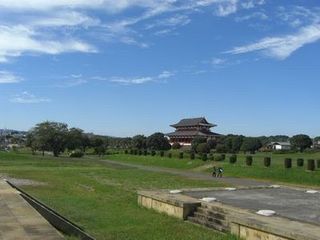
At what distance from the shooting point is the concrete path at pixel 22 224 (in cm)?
834

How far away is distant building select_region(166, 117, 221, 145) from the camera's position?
8338cm

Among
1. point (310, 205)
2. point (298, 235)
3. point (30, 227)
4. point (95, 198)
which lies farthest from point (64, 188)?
point (298, 235)

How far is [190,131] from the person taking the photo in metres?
87.0

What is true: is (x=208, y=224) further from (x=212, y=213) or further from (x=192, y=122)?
(x=192, y=122)

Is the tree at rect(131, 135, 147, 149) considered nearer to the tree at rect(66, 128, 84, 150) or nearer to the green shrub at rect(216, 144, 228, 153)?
the tree at rect(66, 128, 84, 150)

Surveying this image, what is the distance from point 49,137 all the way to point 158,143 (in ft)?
57.7

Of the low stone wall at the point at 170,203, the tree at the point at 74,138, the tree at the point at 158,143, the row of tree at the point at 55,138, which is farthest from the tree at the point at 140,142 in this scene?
the low stone wall at the point at 170,203

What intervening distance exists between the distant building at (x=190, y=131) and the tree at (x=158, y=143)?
277cm

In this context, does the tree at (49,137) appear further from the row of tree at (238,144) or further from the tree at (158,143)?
the row of tree at (238,144)

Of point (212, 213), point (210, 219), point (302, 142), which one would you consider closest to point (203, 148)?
point (302, 142)

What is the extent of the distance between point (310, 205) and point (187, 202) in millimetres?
3231

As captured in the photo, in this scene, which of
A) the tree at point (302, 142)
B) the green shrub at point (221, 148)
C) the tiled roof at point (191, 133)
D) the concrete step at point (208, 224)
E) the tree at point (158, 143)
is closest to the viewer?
the concrete step at point (208, 224)

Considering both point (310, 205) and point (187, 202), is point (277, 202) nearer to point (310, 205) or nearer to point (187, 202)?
point (310, 205)

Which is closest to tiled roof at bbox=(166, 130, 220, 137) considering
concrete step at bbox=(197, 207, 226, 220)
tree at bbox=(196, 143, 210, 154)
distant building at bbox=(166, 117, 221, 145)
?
distant building at bbox=(166, 117, 221, 145)
